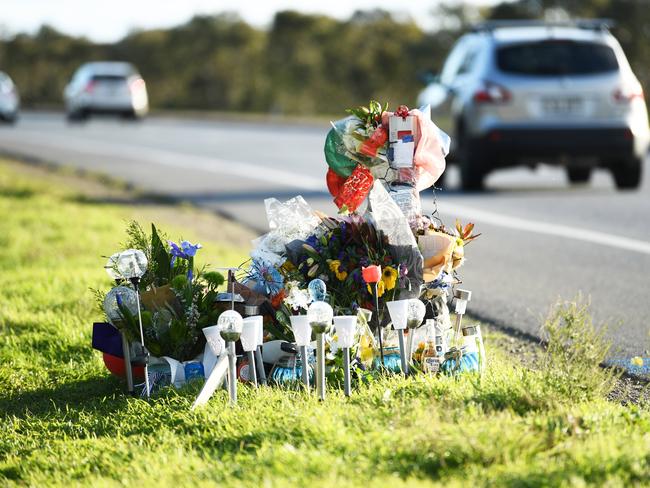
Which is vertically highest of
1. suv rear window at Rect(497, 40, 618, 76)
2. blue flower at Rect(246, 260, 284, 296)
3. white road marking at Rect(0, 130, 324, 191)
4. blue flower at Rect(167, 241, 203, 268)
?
suv rear window at Rect(497, 40, 618, 76)

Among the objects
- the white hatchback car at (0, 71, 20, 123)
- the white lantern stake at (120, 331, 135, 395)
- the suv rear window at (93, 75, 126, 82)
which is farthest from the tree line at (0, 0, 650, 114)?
the white lantern stake at (120, 331, 135, 395)

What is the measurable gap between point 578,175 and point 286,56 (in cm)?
3324

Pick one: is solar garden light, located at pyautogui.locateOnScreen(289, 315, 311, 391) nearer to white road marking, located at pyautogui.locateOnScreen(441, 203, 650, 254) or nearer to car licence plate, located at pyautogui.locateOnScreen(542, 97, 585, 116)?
white road marking, located at pyautogui.locateOnScreen(441, 203, 650, 254)

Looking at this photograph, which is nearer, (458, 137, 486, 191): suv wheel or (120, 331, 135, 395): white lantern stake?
(120, 331, 135, 395): white lantern stake

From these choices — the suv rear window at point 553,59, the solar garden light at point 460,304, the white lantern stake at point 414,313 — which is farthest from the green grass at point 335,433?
the suv rear window at point 553,59

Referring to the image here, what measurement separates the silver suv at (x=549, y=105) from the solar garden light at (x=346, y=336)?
9.04 meters

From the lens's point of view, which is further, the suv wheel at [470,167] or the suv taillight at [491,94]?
the suv wheel at [470,167]

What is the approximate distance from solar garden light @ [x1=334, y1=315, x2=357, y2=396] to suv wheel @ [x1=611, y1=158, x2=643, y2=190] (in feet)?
33.3

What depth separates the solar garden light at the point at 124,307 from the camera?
4961mm

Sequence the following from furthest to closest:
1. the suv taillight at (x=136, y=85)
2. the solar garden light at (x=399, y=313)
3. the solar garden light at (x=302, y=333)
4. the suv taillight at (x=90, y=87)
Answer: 1. the suv taillight at (x=136, y=85)
2. the suv taillight at (x=90, y=87)
3. the solar garden light at (x=399, y=313)
4. the solar garden light at (x=302, y=333)

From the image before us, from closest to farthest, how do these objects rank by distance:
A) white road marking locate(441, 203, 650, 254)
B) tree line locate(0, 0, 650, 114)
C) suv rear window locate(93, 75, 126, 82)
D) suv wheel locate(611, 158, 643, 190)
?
white road marking locate(441, 203, 650, 254) < suv wheel locate(611, 158, 643, 190) < suv rear window locate(93, 75, 126, 82) < tree line locate(0, 0, 650, 114)

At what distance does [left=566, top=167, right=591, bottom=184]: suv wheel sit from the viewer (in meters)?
15.8

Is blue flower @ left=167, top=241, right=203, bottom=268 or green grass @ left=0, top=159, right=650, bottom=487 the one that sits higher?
blue flower @ left=167, top=241, right=203, bottom=268

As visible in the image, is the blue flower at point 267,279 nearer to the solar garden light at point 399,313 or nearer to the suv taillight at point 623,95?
the solar garden light at point 399,313
